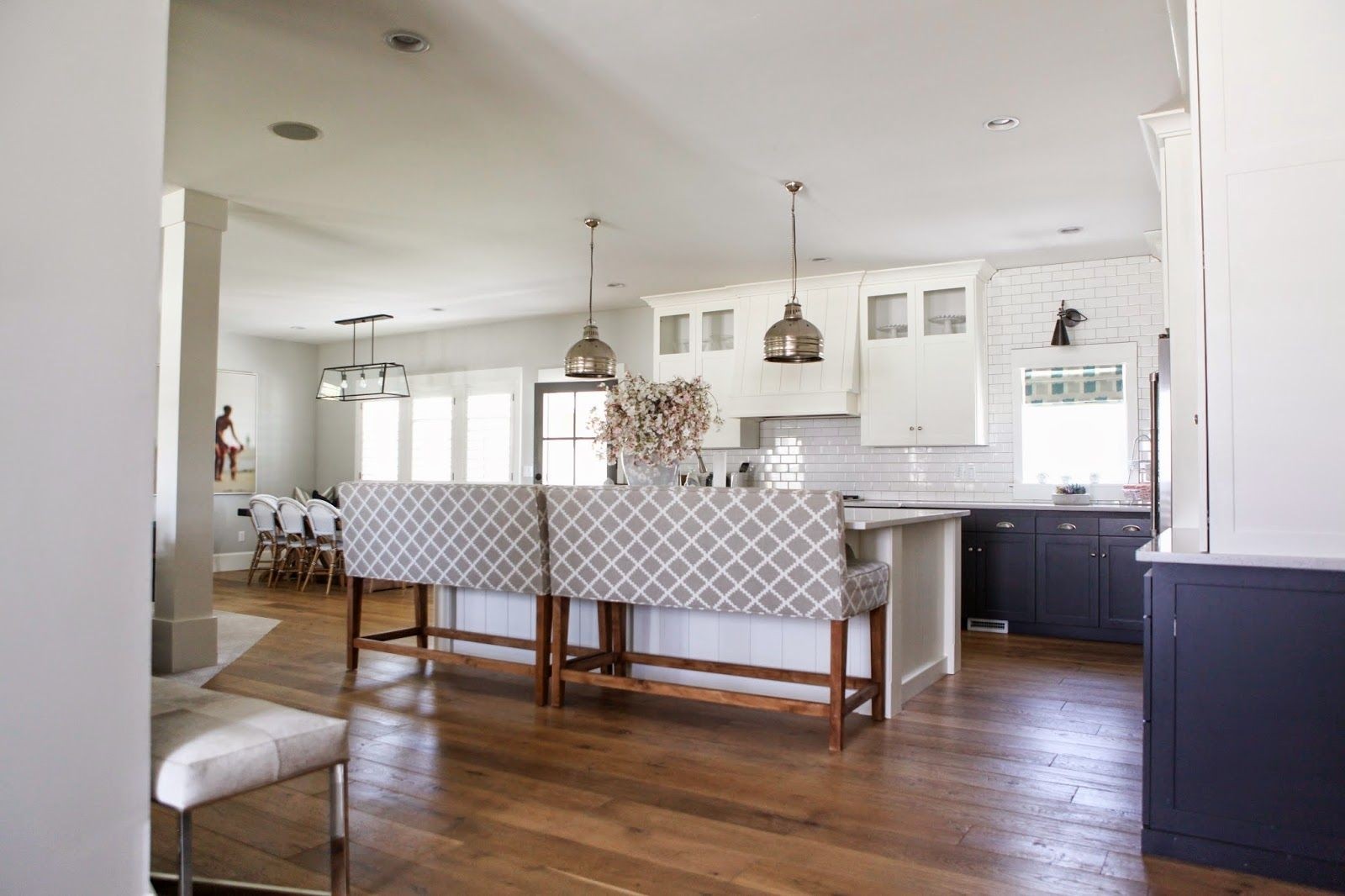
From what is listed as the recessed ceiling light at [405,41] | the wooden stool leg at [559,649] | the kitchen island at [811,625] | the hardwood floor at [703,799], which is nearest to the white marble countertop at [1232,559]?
the hardwood floor at [703,799]

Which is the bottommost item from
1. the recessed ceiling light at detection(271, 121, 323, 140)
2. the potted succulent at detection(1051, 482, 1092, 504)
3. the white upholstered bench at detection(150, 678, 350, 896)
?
the white upholstered bench at detection(150, 678, 350, 896)

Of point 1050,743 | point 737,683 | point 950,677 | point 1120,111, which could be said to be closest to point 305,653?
point 737,683

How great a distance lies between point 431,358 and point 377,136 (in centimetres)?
572

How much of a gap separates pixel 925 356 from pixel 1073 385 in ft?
3.38

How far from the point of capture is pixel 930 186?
191 inches

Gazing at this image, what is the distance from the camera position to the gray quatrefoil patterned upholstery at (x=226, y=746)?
180cm

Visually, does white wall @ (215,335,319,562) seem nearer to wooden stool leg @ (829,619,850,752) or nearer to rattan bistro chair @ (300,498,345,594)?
rattan bistro chair @ (300,498,345,594)

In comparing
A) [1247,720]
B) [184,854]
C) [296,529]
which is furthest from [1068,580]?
[296,529]

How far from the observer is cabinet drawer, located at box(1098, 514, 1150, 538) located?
571 cm

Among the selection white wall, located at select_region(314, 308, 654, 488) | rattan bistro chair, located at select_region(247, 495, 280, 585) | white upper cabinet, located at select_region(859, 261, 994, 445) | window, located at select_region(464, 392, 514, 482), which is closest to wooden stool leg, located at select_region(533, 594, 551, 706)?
white upper cabinet, located at select_region(859, 261, 994, 445)

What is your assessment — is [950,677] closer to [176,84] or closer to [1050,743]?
[1050,743]

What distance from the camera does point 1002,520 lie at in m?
6.11

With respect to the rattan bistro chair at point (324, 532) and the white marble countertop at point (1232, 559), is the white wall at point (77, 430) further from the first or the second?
the rattan bistro chair at point (324, 532)

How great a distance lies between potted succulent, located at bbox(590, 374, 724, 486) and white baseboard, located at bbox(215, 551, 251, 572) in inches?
273
